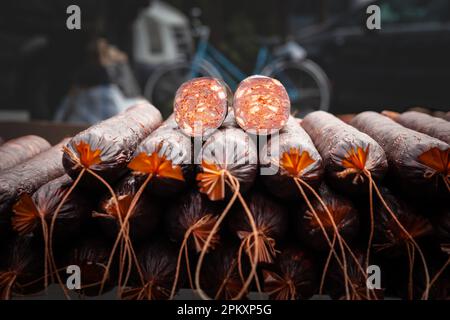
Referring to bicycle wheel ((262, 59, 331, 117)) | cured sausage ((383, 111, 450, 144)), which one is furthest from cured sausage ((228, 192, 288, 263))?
bicycle wheel ((262, 59, 331, 117))

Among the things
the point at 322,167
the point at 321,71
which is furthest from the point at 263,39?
the point at 322,167

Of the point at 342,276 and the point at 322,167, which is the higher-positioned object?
the point at 322,167

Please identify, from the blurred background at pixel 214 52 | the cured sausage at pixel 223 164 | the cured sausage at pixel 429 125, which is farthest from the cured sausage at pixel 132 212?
the blurred background at pixel 214 52

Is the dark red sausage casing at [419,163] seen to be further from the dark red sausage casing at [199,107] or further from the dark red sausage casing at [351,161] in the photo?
the dark red sausage casing at [199,107]

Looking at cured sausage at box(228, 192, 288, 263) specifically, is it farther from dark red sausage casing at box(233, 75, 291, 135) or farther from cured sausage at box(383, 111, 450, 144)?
cured sausage at box(383, 111, 450, 144)

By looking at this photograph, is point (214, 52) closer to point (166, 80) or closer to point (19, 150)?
point (166, 80)

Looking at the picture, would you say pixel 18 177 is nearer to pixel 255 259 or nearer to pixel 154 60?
pixel 255 259
